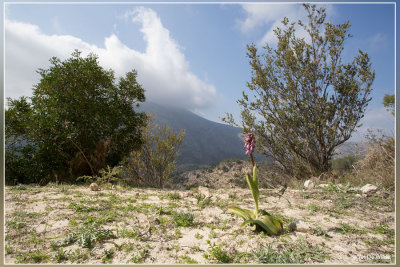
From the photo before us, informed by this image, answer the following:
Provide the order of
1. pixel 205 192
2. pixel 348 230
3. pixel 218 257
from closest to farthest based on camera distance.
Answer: pixel 218 257
pixel 348 230
pixel 205 192

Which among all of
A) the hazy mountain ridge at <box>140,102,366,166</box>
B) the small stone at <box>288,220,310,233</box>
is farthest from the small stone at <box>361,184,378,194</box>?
the hazy mountain ridge at <box>140,102,366,166</box>

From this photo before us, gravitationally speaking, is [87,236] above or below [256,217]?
below

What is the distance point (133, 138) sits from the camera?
9.55 metres

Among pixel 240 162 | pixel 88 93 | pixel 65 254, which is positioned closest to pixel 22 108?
pixel 88 93

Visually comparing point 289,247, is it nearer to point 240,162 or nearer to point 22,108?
point 22,108

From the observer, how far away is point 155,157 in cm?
1145

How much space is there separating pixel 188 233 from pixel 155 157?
894 cm

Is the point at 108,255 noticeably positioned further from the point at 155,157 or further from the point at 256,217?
the point at 155,157

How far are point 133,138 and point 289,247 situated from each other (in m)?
8.19

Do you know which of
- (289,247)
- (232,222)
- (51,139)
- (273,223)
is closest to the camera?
(289,247)

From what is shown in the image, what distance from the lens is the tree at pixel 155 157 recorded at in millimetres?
11359

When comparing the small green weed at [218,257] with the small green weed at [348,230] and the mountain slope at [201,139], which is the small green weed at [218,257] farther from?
the mountain slope at [201,139]

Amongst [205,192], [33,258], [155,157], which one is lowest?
[33,258]

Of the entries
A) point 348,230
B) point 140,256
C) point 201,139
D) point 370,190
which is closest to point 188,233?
point 140,256
